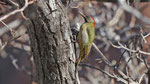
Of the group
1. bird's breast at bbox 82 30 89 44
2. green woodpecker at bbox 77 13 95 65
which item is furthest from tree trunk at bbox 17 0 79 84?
bird's breast at bbox 82 30 89 44

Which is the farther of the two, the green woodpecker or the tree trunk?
the green woodpecker

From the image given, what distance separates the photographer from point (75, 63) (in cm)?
262

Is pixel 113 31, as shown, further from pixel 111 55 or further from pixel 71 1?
pixel 71 1

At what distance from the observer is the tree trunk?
2.25 metres

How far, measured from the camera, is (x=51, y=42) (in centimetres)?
238

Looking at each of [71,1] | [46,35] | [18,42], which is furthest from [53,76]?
[18,42]

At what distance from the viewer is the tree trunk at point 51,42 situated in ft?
7.39

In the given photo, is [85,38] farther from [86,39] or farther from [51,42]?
[51,42]

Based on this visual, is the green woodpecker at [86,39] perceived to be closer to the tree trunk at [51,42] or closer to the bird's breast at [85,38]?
the bird's breast at [85,38]

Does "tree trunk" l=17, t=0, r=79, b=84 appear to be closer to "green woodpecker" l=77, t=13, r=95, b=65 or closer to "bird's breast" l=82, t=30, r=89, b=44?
"green woodpecker" l=77, t=13, r=95, b=65

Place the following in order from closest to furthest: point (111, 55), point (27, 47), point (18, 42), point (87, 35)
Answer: point (87, 35) → point (27, 47) → point (18, 42) → point (111, 55)

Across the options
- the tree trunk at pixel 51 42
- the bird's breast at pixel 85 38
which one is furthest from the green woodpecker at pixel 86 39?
the tree trunk at pixel 51 42

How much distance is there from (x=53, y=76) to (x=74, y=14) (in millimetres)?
3921

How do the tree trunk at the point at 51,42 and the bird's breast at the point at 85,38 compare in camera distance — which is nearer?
the tree trunk at the point at 51,42
